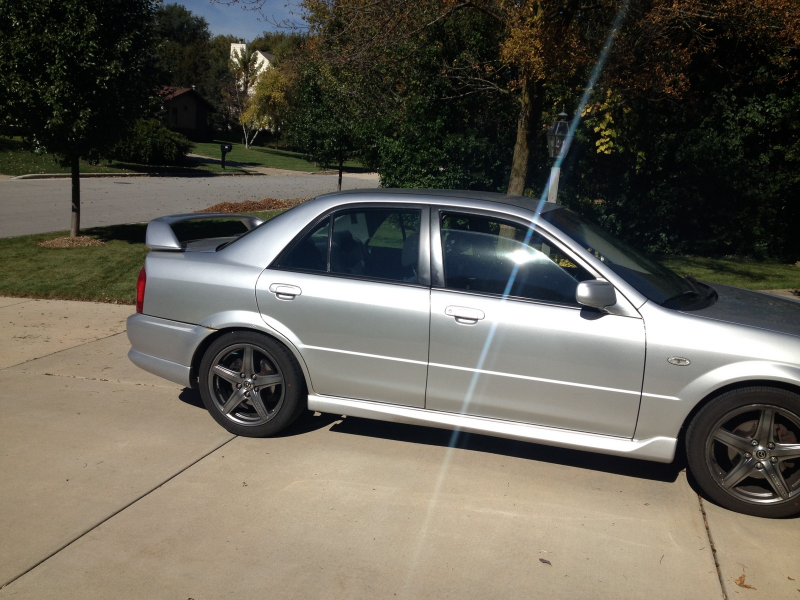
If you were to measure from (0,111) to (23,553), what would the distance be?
10.1 metres

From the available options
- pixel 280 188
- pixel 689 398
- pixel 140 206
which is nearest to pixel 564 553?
pixel 689 398

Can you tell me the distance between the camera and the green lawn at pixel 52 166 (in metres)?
28.4

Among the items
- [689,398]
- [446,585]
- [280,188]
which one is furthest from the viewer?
[280,188]

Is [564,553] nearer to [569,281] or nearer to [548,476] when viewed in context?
[548,476]

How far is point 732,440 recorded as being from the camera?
4215 millimetres

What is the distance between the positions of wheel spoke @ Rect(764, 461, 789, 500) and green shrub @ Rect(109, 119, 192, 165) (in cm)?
3386

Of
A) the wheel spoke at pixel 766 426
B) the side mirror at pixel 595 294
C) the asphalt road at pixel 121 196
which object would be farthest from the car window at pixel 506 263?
the asphalt road at pixel 121 196

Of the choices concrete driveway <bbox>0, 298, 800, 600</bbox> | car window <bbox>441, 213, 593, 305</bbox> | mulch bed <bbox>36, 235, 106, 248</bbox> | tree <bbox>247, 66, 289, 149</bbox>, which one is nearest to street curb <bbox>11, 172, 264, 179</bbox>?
mulch bed <bbox>36, 235, 106, 248</bbox>

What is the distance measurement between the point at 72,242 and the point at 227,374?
8.88 metres

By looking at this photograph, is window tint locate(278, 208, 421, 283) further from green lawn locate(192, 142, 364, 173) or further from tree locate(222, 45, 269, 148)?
tree locate(222, 45, 269, 148)

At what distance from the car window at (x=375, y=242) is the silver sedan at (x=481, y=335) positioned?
0.5 inches

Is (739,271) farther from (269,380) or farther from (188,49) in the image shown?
(188,49)

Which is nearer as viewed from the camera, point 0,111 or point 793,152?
point 0,111

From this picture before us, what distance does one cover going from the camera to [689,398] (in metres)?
4.26
